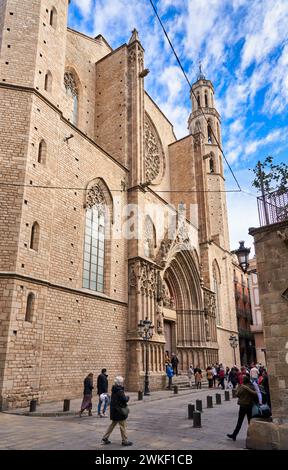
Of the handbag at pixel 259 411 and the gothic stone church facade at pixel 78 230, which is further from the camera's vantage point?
the gothic stone church facade at pixel 78 230

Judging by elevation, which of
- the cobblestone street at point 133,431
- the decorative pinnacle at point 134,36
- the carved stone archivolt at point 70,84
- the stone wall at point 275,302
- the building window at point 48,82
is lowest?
the cobblestone street at point 133,431

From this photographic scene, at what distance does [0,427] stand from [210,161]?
3331 cm

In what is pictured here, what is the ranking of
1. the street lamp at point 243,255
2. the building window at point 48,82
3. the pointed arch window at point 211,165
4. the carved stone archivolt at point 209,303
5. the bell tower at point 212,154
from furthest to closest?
the pointed arch window at point 211,165 < the bell tower at point 212,154 < the carved stone archivolt at point 209,303 < the building window at point 48,82 < the street lamp at point 243,255

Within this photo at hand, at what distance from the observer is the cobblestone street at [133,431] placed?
224 inches

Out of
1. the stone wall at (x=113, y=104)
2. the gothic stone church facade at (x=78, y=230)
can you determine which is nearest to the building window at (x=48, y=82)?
the gothic stone church facade at (x=78, y=230)

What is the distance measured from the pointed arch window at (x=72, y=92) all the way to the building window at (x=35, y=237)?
31.6 ft

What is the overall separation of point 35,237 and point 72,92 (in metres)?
11.5

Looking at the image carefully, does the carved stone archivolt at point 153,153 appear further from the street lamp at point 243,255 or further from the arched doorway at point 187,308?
the street lamp at point 243,255

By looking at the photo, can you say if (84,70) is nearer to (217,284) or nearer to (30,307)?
(30,307)

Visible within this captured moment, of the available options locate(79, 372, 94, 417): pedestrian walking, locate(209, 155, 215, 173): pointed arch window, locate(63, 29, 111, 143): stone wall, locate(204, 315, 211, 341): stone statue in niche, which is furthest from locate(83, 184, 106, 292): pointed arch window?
locate(209, 155, 215, 173): pointed arch window

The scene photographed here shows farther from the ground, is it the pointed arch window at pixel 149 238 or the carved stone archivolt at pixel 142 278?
the pointed arch window at pixel 149 238

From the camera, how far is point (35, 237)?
1180 cm
